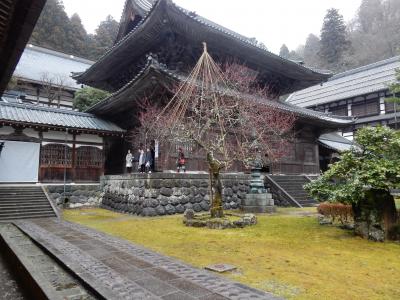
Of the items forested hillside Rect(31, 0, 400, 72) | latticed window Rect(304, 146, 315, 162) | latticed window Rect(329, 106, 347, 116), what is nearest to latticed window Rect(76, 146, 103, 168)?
latticed window Rect(304, 146, 315, 162)

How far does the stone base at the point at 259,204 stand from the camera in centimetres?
1328

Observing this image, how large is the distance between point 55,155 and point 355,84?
3551cm

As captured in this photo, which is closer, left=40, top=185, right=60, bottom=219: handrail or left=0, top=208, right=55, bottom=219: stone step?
left=0, top=208, right=55, bottom=219: stone step

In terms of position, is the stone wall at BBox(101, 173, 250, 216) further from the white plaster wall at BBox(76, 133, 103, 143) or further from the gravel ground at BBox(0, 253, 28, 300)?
the gravel ground at BBox(0, 253, 28, 300)

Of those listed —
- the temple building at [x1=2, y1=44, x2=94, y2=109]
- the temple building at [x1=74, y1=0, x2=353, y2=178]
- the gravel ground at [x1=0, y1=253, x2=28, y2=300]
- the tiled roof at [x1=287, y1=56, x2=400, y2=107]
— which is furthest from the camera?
the tiled roof at [x1=287, y1=56, x2=400, y2=107]

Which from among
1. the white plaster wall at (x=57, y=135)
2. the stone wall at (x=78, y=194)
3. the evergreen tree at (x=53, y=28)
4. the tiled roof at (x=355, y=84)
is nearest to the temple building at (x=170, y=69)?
the stone wall at (x=78, y=194)

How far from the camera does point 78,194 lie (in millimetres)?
16797

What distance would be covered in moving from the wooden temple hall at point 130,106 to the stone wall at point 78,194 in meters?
0.63

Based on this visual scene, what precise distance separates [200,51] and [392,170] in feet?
39.4

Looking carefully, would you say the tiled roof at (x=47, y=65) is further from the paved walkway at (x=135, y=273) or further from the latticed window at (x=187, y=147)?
the paved walkway at (x=135, y=273)

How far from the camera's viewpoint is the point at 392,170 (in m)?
7.21

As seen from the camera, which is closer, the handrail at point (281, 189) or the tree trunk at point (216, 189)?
the tree trunk at point (216, 189)

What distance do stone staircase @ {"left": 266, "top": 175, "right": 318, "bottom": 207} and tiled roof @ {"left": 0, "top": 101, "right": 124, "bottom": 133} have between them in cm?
973

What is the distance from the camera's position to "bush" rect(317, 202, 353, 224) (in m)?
9.15
